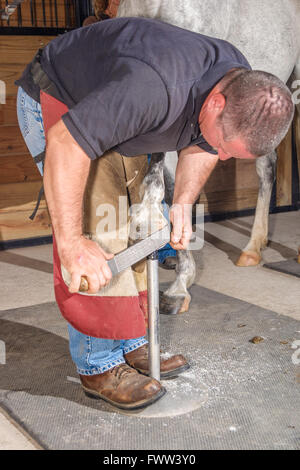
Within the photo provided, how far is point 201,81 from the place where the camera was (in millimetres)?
1439

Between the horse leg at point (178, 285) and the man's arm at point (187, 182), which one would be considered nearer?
the man's arm at point (187, 182)

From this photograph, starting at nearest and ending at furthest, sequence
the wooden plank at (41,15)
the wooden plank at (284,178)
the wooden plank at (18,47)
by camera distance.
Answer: the wooden plank at (18,47) < the wooden plank at (41,15) < the wooden plank at (284,178)

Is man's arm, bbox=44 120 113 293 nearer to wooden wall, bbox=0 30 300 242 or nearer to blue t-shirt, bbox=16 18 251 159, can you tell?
blue t-shirt, bbox=16 18 251 159

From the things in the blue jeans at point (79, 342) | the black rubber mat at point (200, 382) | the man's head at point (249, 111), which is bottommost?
the black rubber mat at point (200, 382)

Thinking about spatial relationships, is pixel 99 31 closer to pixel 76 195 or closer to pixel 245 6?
pixel 76 195

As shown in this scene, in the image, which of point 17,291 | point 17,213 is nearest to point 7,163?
point 17,213

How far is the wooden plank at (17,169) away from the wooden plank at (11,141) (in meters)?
0.03

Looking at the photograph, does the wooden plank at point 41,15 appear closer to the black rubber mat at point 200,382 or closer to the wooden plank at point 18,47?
the wooden plank at point 18,47

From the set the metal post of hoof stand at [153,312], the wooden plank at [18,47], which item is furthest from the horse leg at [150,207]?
the wooden plank at [18,47]

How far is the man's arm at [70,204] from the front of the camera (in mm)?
1321

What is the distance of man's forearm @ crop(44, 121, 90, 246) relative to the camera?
4.33 ft

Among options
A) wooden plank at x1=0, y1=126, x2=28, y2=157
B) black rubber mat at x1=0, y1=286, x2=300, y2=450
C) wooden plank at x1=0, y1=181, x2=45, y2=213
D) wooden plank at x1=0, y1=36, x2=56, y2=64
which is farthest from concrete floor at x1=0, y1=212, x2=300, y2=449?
wooden plank at x1=0, y1=36, x2=56, y2=64

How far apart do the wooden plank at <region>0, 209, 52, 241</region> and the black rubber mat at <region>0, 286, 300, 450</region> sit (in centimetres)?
116

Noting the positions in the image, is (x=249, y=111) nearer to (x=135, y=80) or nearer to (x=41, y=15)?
(x=135, y=80)
